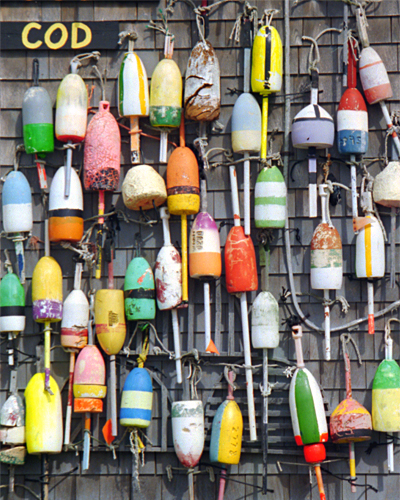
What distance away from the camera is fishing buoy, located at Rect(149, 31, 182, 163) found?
4.73 metres

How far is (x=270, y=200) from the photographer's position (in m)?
4.64

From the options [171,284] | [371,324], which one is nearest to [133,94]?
[171,284]

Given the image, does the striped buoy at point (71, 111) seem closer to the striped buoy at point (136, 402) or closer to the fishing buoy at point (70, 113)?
the fishing buoy at point (70, 113)

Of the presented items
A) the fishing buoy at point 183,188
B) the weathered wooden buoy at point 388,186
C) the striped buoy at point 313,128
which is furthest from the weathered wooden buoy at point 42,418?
the weathered wooden buoy at point 388,186

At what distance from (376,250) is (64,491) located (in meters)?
2.51

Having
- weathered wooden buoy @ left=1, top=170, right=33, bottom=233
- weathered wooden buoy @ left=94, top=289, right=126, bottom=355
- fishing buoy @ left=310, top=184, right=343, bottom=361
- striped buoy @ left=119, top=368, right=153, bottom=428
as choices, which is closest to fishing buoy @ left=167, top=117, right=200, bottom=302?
weathered wooden buoy @ left=94, top=289, right=126, bottom=355

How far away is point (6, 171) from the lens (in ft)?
16.1

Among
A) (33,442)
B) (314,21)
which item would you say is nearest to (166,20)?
(314,21)

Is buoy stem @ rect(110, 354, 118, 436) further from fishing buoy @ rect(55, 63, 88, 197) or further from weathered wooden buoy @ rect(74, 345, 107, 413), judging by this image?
fishing buoy @ rect(55, 63, 88, 197)

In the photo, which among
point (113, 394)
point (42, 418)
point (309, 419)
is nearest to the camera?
point (309, 419)

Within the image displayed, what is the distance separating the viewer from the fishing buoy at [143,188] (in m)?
4.63

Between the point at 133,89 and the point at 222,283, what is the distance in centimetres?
138

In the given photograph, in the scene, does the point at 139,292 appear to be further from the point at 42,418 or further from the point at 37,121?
the point at 37,121

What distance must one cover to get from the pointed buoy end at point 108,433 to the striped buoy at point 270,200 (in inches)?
62.1
